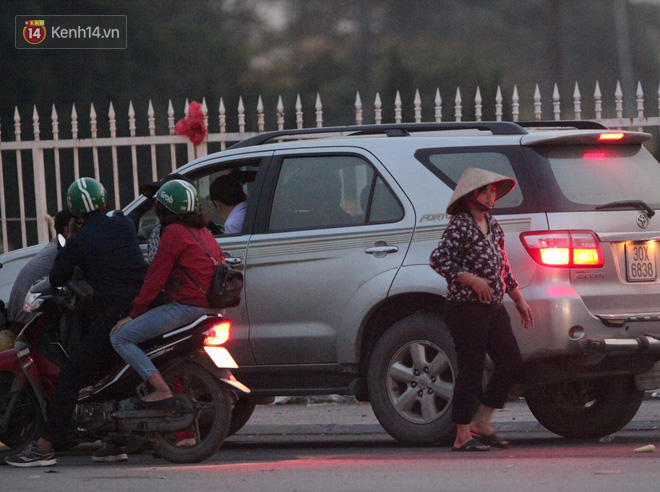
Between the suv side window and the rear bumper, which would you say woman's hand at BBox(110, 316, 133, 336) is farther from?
the rear bumper

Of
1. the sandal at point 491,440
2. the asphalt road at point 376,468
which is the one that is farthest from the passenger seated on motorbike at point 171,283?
the sandal at point 491,440

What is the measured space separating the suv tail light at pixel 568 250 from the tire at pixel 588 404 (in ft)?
4.02

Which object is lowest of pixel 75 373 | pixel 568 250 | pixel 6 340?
pixel 75 373

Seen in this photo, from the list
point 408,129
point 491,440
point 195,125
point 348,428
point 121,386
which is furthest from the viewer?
point 195,125

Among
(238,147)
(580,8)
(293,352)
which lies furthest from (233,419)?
(580,8)

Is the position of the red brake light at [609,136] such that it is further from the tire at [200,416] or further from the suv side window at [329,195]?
the tire at [200,416]

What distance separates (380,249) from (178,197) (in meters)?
1.24

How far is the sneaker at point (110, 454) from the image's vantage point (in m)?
7.71

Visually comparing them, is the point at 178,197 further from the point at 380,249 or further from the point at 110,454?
the point at 110,454

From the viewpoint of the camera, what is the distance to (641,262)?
7.54m

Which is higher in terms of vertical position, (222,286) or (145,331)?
(222,286)

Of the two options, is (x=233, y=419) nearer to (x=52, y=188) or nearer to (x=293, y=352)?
(x=293, y=352)

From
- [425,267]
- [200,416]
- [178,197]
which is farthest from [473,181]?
[200,416]

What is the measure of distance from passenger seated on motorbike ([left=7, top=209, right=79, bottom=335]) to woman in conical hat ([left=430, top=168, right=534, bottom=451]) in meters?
2.44
